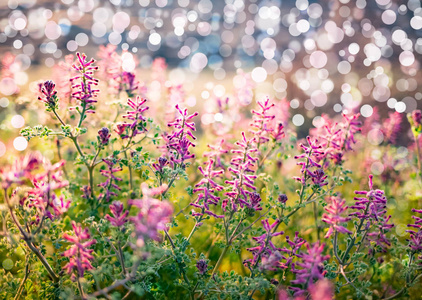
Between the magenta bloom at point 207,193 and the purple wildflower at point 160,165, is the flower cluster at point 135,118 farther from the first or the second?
the magenta bloom at point 207,193

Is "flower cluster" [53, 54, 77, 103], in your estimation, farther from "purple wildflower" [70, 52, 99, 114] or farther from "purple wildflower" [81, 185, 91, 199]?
"purple wildflower" [81, 185, 91, 199]

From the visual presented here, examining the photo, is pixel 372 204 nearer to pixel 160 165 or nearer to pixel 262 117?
pixel 262 117

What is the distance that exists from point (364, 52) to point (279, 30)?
8.71ft

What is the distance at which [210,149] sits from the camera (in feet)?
9.96

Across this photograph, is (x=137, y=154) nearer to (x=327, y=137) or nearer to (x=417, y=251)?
(x=327, y=137)

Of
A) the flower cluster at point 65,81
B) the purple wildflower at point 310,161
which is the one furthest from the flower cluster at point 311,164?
the flower cluster at point 65,81

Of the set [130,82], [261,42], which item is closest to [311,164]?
[130,82]

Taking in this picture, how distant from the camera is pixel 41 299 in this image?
2418mm

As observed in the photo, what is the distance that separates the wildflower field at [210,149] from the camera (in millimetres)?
2127

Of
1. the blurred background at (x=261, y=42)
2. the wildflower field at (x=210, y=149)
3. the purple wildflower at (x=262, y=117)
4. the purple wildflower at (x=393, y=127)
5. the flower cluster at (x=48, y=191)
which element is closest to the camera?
the flower cluster at (x=48, y=191)

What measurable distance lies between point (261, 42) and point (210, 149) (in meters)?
8.39

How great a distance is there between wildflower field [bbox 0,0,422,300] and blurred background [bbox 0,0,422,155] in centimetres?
4

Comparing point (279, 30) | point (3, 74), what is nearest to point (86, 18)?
point (279, 30)

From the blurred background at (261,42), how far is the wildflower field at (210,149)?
0.14 ft
